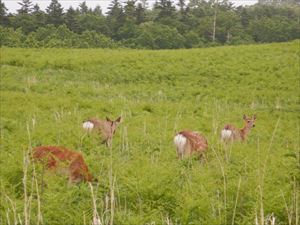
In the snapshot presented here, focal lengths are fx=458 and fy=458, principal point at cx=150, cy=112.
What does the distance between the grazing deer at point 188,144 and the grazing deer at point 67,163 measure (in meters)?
2.43

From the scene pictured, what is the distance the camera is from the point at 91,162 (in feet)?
22.5

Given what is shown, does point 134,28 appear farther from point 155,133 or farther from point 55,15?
point 155,133

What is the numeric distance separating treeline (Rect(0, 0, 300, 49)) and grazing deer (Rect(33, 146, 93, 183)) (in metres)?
36.4

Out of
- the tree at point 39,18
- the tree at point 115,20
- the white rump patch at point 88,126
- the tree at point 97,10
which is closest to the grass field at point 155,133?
the white rump patch at point 88,126

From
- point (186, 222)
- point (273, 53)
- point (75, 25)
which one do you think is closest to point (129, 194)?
point (186, 222)

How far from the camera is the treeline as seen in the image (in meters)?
46.1

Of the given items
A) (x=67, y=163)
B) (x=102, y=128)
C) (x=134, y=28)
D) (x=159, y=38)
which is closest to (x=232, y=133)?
(x=102, y=128)

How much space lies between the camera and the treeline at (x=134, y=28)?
46.1 metres

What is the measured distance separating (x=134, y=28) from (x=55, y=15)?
9.53m

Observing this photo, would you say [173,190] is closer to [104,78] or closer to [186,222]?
[186,222]

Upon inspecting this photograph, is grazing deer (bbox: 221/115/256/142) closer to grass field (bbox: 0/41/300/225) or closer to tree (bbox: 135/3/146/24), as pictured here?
grass field (bbox: 0/41/300/225)

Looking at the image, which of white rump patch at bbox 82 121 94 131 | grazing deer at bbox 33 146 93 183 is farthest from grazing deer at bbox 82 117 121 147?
grazing deer at bbox 33 146 93 183

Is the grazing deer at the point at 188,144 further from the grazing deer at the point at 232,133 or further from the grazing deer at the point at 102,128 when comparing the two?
the grazing deer at the point at 102,128

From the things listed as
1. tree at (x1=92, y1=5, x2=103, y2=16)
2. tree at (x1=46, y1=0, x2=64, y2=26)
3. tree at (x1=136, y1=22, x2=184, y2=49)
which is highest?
tree at (x1=92, y1=5, x2=103, y2=16)
